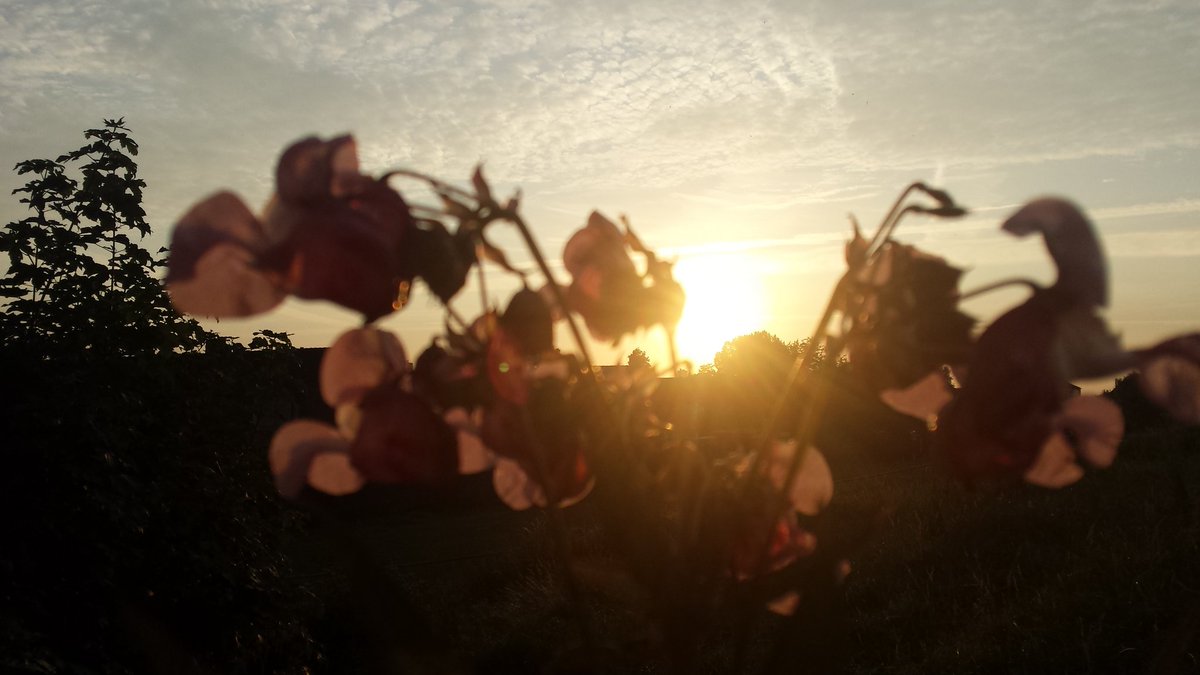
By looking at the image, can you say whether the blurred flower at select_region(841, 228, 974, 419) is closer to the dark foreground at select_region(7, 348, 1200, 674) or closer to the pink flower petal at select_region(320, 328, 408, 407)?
the pink flower petal at select_region(320, 328, 408, 407)

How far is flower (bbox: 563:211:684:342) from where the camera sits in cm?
85

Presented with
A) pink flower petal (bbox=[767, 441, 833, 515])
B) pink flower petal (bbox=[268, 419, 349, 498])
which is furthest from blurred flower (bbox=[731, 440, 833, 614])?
pink flower petal (bbox=[268, 419, 349, 498])

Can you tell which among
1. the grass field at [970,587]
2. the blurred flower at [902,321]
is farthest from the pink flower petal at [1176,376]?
the grass field at [970,587]

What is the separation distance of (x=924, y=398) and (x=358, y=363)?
49 centimetres

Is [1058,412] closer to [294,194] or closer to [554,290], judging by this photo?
[554,290]

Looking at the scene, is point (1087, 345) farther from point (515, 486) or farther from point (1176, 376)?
point (515, 486)

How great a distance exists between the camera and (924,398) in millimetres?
794

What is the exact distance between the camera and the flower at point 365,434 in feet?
2.31

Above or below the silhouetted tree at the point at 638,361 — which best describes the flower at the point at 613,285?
above

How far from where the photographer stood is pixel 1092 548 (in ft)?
22.1

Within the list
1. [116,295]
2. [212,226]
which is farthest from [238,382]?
[212,226]

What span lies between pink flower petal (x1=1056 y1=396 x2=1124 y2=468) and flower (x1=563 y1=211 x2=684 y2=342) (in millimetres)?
351

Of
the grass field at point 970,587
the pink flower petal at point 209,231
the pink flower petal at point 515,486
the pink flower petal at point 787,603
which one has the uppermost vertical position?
the pink flower petal at point 209,231

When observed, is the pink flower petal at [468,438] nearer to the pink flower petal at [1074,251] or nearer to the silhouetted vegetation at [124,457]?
the pink flower petal at [1074,251]
